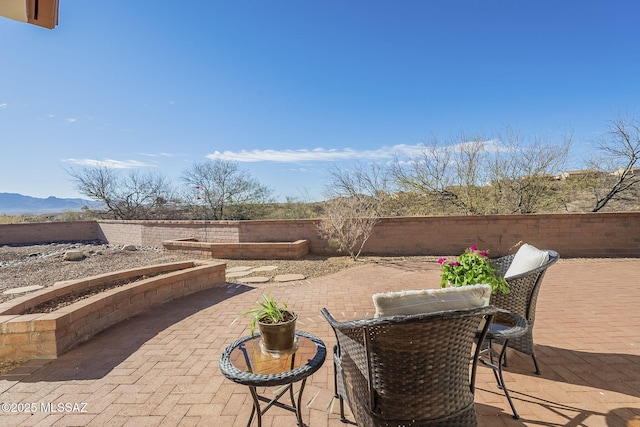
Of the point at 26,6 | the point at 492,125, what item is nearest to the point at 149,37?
the point at 26,6

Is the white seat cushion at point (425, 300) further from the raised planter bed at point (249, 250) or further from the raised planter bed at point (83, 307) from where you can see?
the raised planter bed at point (249, 250)

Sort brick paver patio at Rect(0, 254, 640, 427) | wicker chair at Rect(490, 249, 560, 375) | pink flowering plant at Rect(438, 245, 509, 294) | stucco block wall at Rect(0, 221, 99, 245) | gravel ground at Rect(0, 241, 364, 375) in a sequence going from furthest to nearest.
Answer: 1. stucco block wall at Rect(0, 221, 99, 245)
2. gravel ground at Rect(0, 241, 364, 375)
3. wicker chair at Rect(490, 249, 560, 375)
4. pink flowering plant at Rect(438, 245, 509, 294)
5. brick paver patio at Rect(0, 254, 640, 427)

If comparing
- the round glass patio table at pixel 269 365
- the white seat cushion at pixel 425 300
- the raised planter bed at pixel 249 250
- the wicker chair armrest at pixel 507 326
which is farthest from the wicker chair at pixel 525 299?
the raised planter bed at pixel 249 250

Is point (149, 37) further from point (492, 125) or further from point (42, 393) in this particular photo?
point (492, 125)

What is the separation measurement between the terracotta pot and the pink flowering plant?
131cm

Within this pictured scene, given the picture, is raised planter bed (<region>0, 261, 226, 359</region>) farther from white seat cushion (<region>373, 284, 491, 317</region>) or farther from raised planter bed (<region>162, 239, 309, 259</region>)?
white seat cushion (<region>373, 284, 491, 317</region>)

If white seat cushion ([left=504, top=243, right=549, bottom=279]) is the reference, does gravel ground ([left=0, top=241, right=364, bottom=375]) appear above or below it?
below

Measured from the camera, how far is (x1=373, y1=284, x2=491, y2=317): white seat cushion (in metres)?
1.29

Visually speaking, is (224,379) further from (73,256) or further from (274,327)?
(73,256)

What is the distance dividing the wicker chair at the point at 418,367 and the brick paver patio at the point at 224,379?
28.3 inches

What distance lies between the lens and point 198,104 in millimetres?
9734

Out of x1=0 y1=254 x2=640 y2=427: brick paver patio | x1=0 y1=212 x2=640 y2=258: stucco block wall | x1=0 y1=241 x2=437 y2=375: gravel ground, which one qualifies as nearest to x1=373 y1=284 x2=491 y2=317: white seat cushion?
x1=0 y1=254 x2=640 y2=427: brick paver patio

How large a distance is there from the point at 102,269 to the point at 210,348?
5.76m

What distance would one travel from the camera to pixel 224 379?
2.23 meters
